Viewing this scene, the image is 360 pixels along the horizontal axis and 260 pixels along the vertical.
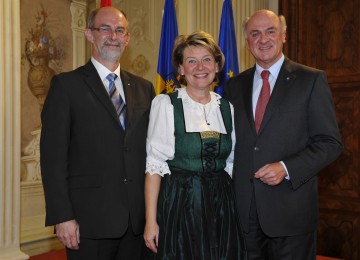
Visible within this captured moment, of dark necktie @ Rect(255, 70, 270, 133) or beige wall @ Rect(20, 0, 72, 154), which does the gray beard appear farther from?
beige wall @ Rect(20, 0, 72, 154)

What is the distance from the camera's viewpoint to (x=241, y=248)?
2.13 m

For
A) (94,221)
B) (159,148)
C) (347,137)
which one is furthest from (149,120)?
(347,137)

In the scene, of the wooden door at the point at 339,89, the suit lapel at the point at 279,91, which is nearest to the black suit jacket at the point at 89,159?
the suit lapel at the point at 279,91

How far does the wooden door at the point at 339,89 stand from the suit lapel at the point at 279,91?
2487mm

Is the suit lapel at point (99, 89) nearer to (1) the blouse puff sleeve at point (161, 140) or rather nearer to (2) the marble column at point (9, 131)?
(1) the blouse puff sleeve at point (161, 140)

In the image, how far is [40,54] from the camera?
4852mm

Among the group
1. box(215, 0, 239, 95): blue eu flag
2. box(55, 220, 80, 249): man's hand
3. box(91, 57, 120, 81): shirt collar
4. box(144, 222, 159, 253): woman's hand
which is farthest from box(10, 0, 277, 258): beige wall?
box(144, 222, 159, 253): woman's hand

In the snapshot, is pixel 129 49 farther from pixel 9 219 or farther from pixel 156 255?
pixel 156 255

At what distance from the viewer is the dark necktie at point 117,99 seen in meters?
2.24

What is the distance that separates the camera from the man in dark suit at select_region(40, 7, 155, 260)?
2.09 meters

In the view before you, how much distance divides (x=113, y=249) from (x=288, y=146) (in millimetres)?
987

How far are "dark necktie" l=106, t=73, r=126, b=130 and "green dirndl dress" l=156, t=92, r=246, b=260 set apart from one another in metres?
0.27

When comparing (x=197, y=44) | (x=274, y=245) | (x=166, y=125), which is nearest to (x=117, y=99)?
(x=166, y=125)

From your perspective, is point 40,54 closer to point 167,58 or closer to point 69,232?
point 167,58
